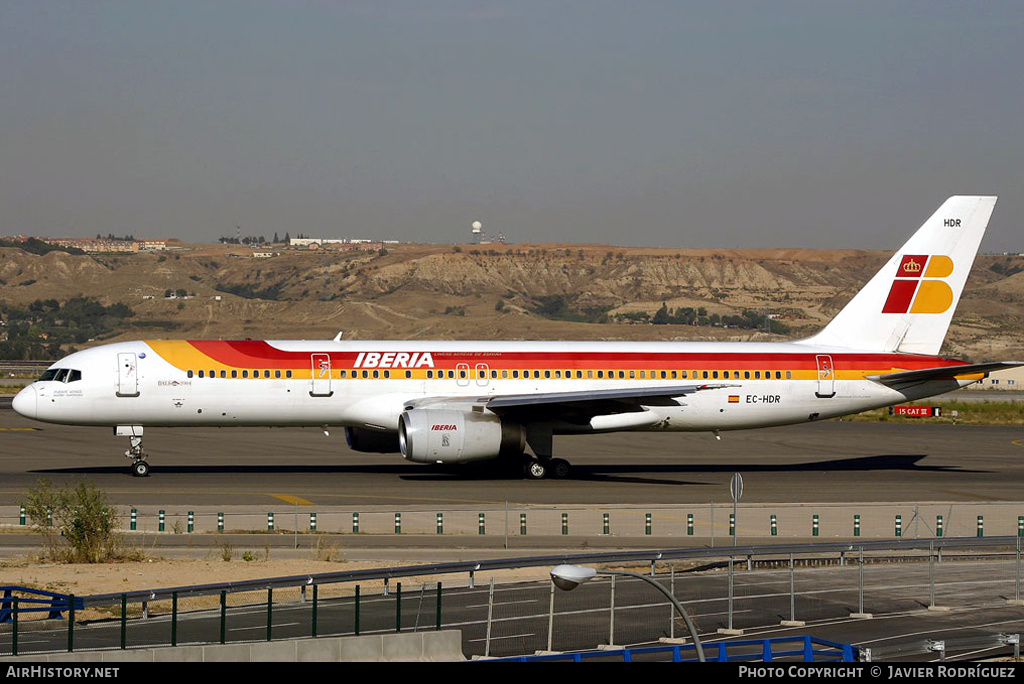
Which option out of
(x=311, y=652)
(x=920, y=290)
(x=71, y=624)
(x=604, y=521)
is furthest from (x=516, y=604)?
(x=920, y=290)

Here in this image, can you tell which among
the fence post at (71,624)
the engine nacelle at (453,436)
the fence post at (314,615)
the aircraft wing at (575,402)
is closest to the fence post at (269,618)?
the fence post at (314,615)

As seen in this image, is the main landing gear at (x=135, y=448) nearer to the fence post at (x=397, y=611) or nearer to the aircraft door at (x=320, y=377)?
the aircraft door at (x=320, y=377)

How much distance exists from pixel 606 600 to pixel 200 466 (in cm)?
2812

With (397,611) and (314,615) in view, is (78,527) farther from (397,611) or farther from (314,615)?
(397,611)

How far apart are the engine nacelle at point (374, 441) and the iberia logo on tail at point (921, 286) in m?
18.5

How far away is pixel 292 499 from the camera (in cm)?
3756

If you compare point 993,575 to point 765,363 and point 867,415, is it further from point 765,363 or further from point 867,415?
point 867,415

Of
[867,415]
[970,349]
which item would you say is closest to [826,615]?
[867,415]

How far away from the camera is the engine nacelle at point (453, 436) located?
39.9 m

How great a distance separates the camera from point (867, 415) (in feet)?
262

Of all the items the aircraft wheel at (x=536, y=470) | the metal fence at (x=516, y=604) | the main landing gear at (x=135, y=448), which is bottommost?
the metal fence at (x=516, y=604)

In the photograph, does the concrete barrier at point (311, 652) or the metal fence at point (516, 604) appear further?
the metal fence at point (516, 604)

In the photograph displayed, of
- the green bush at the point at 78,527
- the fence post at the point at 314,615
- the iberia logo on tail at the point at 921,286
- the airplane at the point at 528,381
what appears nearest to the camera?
the fence post at the point at 314,615

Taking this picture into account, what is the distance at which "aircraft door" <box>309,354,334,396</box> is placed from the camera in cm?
4247
